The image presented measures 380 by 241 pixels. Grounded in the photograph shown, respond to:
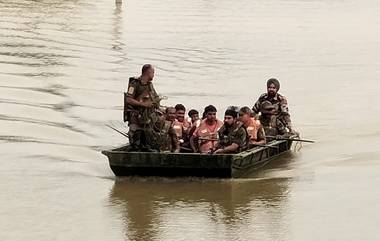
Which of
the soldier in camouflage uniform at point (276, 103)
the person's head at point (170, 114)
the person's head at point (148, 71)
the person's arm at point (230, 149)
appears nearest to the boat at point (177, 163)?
the person's arm at point (230, 149)

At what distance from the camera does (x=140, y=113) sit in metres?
16.0

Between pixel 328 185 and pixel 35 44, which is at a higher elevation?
pixel 35 44

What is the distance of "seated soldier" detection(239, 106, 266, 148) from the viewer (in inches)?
649

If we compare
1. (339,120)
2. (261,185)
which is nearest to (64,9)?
(339,120)

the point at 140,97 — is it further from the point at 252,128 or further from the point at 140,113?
the point at 252,128

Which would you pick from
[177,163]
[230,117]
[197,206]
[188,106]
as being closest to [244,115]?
[230,117]

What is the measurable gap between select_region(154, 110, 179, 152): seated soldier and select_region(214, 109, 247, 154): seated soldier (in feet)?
2.34

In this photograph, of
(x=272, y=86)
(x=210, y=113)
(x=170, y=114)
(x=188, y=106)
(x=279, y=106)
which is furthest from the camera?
(x=188, y=106)

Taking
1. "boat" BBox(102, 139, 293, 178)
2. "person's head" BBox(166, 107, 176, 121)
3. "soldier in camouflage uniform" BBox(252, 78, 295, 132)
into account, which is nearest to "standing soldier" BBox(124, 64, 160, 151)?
"boat" BBox(102, 139, 293, 178)

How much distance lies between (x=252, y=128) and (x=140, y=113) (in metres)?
2.14

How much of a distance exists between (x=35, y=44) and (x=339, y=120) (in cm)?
1583

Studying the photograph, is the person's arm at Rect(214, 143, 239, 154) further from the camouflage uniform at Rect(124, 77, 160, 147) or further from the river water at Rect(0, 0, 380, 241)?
the camouflage uniform at Rect(124, 77, 160, 147)

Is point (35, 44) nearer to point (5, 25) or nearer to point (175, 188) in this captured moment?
point (5, 25)

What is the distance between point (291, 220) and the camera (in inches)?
545
